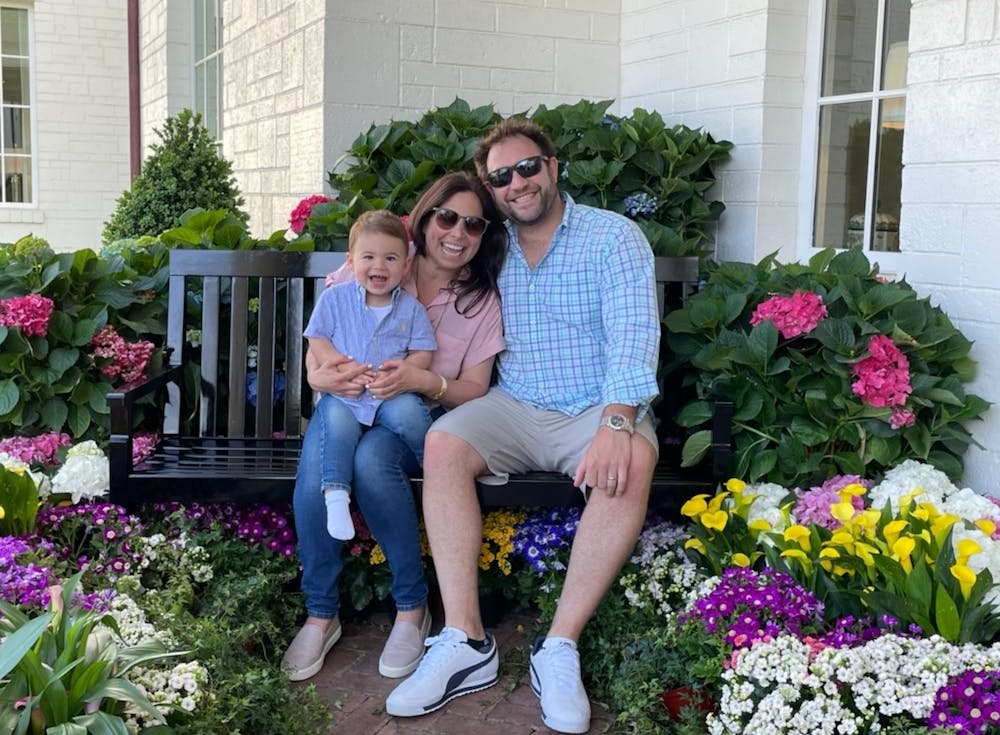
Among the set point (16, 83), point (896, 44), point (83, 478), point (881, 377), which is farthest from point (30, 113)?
point (881, 377)

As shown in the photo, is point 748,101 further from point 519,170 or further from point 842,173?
point 519,170

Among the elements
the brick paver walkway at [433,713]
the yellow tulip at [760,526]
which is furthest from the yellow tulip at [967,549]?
the brick paver walkway at [433,713]

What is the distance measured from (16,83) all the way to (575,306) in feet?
31.5

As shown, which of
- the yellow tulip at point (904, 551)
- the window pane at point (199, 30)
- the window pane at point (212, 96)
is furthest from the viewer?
the window pane at point (199, 30)

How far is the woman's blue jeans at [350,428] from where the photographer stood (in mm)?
2619

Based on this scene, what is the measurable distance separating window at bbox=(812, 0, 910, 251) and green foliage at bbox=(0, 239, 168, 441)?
97.9 inches

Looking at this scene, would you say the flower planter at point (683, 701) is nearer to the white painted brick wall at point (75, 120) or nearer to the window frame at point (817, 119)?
the window frame at point (817, 119)

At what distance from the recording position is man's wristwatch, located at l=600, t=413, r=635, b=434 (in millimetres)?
2547

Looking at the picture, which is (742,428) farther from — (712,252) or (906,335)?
(712,252)

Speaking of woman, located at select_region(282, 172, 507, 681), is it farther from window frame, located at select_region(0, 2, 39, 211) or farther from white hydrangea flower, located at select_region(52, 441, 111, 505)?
window frame, located at select_region(0, 2, 39, 211)

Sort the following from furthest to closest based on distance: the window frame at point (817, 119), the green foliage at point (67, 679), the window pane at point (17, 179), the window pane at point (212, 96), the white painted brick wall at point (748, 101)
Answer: the window pane at point (17, 179) < the window pane at point (212, 96) < the white painted brick wall at point (748, 101) < the window frame at point (817, 119) < the green foliage at point (67, 679)

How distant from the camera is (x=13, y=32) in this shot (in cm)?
1039

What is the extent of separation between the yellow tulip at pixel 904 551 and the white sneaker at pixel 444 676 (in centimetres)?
99

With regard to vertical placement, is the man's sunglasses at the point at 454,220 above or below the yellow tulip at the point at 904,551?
above
